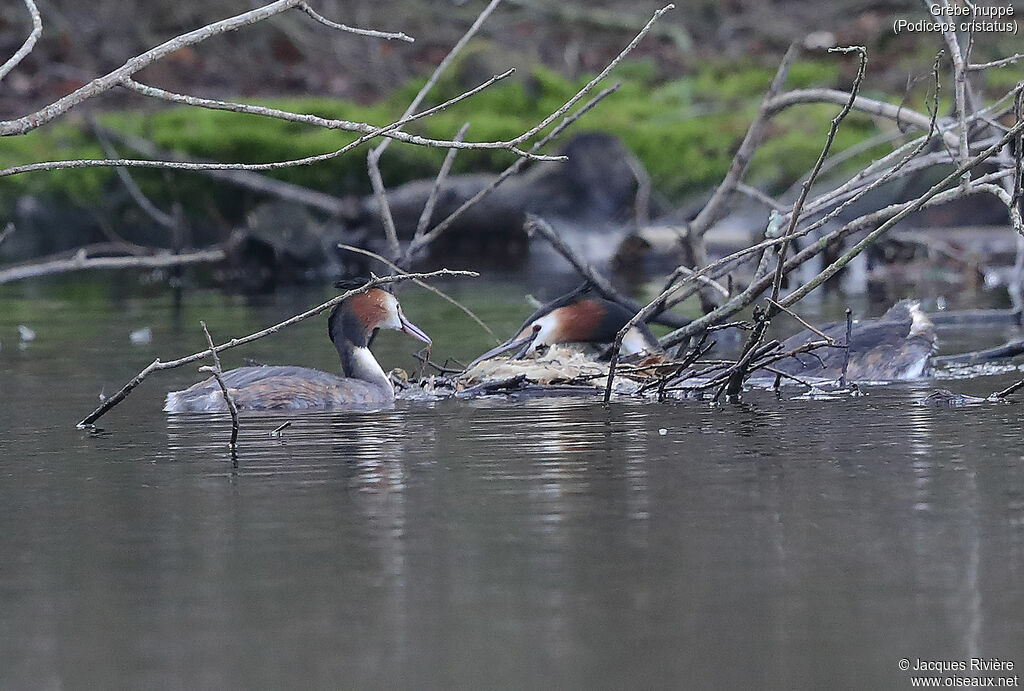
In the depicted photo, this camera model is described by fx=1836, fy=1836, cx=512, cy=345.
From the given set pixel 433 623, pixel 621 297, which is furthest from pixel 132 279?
pixel 433 623

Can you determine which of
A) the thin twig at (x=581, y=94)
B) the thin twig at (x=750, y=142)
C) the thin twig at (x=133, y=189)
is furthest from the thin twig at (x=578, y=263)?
the thin twig at (x=133, y=189)

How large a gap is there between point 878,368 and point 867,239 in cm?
152

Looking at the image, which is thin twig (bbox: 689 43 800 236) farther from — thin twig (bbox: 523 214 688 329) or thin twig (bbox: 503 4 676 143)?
thin twig (bbox: 503 4 676 143)

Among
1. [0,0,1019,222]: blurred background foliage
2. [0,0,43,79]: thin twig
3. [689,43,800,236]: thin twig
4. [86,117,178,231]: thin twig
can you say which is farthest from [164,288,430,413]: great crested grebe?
[0,0,1019,222]: blurred background foliage

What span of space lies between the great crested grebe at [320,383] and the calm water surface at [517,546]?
0.79 ft

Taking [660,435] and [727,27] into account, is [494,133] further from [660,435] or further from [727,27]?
[660,435]

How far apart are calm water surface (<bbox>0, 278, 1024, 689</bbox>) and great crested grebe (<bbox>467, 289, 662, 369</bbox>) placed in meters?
1.18

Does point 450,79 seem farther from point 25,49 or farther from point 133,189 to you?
point 25,49

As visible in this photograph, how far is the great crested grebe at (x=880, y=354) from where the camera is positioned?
8438mm

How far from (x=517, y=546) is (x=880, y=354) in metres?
4.20

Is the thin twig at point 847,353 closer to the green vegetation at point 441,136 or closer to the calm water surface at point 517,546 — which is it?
the calm water surface at point 517,546

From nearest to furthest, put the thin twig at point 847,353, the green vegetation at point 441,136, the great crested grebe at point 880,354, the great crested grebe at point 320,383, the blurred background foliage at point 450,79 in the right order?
the great crested grebe at point 320,383 < the thin twig at point 847,353 < the great crested grebe at point 880,354 < the green vegetation at point 441,136 < the blurred background foliage at point 450,79

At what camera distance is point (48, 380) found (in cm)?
918

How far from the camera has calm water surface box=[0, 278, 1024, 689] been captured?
3.68 metres
